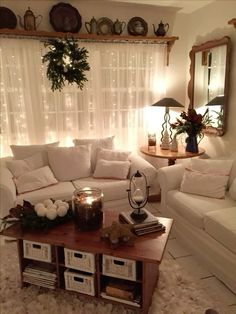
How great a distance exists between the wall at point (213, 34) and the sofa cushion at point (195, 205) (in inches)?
36.0

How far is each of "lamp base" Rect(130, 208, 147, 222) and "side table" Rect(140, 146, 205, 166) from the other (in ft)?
4.43

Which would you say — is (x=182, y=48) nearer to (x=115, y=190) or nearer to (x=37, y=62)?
(x=37, y=62)

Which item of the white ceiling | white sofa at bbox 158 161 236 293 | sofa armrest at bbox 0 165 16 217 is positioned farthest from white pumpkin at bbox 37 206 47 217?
the white ceiling

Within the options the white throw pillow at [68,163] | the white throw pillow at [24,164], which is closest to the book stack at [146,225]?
the white throw pillow at [68,163]

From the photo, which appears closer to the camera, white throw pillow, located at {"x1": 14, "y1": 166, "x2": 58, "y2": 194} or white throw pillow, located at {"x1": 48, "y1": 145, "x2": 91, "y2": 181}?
white throw pillow, located at {"x1": 14, "y1": 166, "x2": 58, "y2": 194}

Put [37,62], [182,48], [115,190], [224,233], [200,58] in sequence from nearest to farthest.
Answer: [224,233], [115,190], [37,62], [200,58], [182,48]

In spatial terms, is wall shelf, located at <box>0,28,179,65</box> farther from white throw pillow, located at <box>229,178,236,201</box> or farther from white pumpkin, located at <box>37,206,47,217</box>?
white pumpkin, located at <box>37,206,47,217</box>

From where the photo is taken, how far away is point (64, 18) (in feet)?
11.4

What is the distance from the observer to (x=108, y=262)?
189 centimetres

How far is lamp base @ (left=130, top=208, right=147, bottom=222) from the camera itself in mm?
2109

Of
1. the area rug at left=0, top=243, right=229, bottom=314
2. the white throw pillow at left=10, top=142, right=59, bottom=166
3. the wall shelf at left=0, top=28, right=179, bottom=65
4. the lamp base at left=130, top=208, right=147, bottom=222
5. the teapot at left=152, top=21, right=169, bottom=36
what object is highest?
the teapot at left=152, top=21, right=169, bottom=36

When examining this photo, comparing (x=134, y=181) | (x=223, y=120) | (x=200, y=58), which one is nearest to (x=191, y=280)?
(x=134, y=181)

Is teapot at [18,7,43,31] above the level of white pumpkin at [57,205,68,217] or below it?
above

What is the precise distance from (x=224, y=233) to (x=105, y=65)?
2626mm
